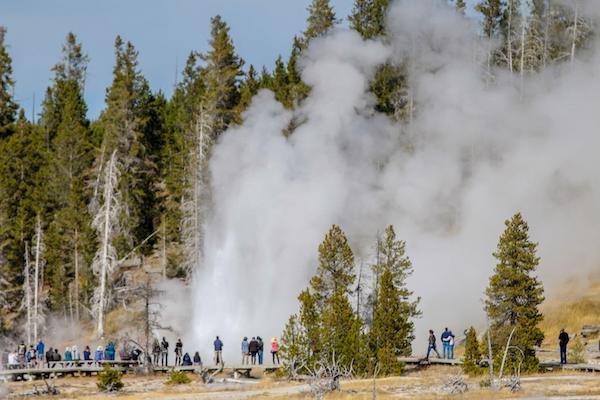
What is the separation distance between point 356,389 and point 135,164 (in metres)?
40.7

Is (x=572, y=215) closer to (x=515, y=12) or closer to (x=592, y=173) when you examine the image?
(x=592, y=173)

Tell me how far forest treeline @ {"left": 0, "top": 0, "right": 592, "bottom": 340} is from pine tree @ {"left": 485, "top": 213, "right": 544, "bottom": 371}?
24844 millimetres

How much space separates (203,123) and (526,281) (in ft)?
97.1

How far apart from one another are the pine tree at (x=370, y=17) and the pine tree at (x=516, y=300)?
31.9m

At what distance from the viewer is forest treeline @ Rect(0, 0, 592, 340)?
201ft

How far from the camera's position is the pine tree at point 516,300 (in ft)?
117

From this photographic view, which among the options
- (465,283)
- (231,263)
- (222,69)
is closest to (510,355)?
(465,283)

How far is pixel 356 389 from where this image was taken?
3309 centimetres

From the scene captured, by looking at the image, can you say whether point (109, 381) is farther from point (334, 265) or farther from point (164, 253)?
point (164, 253)

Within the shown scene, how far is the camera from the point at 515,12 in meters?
69.0

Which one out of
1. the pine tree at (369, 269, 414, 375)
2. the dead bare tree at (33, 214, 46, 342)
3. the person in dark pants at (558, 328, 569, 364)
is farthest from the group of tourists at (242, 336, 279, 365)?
the dead bare tree at (33, 214, 46, 342)

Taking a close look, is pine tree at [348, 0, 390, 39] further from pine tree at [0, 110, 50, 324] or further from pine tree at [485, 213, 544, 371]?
pine tree at [485, 213, 544, 371]

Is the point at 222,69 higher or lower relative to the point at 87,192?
higher

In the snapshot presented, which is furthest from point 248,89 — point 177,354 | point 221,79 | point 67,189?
point 177,354
